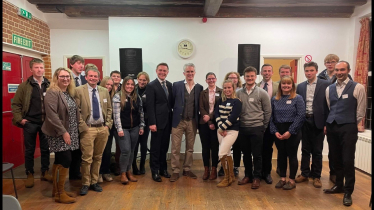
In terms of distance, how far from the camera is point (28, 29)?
465 cm

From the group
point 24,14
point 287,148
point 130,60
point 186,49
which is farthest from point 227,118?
point 24,14

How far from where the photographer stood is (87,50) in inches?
218

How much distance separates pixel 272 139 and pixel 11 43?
4519 mm

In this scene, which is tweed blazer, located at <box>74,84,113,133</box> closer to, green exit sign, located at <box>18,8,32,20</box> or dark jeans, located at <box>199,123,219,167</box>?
dark jeans, located at <box>199,123,219,167</box>

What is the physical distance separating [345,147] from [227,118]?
1396mm

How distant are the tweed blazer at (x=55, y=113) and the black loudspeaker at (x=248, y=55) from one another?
3.36 m

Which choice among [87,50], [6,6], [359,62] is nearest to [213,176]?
[359,62]

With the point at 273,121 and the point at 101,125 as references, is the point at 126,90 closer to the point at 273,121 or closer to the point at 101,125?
the point at 101,125

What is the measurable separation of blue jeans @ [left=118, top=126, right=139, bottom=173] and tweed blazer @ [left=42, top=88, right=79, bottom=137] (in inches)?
32.7

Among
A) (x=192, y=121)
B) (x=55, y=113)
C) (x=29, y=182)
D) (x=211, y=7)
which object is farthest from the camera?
(x=211, y=7)

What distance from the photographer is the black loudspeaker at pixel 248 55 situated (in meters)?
4.86

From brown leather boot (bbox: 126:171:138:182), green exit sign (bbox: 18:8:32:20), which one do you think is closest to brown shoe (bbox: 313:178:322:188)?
brown leather boot (bbox: 126:171:138:182)

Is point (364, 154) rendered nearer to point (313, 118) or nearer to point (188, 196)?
point (313, 118)

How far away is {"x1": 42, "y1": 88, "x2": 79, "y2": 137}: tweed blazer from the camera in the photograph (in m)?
2.56
